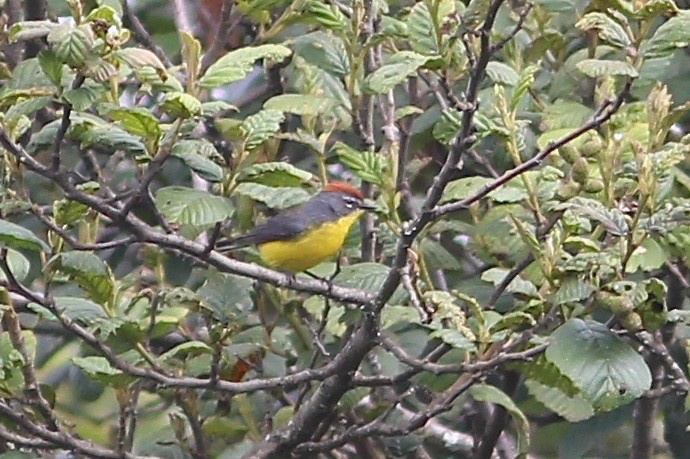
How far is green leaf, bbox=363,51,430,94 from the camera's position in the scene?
242cm

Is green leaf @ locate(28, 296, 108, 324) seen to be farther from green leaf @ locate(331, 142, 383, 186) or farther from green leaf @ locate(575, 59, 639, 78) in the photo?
green leaf @ locate(575, 59, 639, 78)

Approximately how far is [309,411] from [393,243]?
0.47 m

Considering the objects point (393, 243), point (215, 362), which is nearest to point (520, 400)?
point (393, 243)

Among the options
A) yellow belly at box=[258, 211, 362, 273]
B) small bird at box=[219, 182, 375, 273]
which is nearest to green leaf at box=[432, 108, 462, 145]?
small bird at box=[219, 182, 375, 273]

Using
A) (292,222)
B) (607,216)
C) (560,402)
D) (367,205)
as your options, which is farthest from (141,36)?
(607,216)

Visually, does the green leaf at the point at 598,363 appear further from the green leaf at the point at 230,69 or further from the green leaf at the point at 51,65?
the green leaf at the point at 51,65

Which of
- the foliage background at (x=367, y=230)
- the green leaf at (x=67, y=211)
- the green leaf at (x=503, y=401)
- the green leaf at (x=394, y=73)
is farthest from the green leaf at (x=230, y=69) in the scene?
the green leaf at (x=503, y=401)

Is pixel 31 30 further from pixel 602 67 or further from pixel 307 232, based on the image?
pixel 307 232

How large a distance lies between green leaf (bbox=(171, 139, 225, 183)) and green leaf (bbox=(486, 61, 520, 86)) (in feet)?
2.24

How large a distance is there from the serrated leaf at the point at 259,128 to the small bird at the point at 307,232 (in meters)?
0.93

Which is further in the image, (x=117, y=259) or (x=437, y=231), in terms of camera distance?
(x=117, y=259)

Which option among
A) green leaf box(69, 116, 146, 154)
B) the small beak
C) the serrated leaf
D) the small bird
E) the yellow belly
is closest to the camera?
green leaf box(69, 116, 146, 154)

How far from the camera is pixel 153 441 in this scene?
134 inches

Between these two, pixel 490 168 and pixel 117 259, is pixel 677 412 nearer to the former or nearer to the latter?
pixel 490 168
